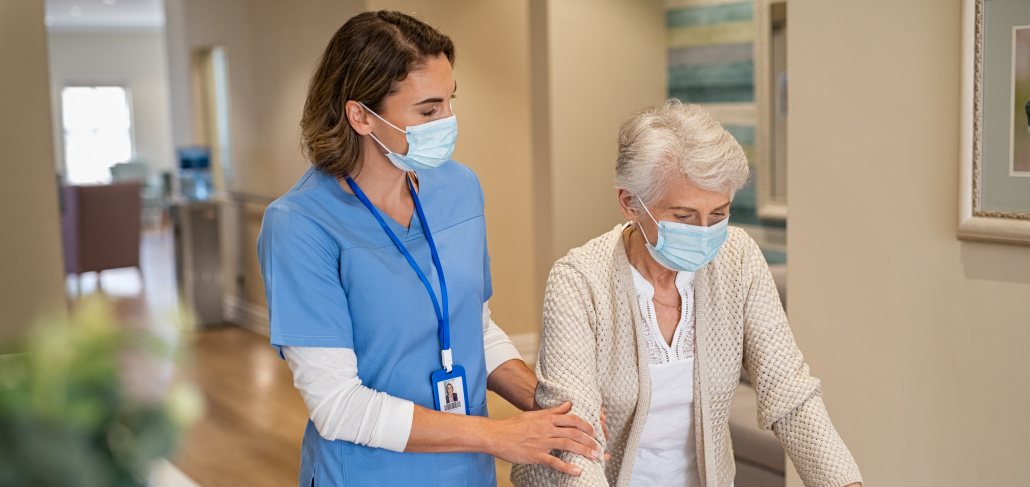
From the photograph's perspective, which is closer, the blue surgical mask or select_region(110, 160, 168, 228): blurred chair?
the blue surgical mask

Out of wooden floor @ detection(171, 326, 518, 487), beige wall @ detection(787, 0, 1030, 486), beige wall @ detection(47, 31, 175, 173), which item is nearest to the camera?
beige wall @ detection(787, 0, 1030, 486)

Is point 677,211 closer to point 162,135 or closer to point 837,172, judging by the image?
point 837,172

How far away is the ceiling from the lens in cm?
1231

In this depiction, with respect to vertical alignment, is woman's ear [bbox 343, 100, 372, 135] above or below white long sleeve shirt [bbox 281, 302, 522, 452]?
above

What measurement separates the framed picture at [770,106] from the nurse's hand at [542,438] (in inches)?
134

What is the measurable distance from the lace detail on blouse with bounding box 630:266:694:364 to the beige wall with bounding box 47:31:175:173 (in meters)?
15.1

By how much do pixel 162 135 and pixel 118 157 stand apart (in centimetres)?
84

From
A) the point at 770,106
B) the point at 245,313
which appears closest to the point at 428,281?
the point at 770,106

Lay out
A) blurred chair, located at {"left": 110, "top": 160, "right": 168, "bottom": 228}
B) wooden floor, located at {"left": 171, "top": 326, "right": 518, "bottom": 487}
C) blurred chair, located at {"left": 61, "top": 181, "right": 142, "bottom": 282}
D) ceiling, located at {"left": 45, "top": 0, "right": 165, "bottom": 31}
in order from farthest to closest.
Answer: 1. blurred chair, located at {"left": 110, "top": 160, "right": 168, "bottom": 228}
2. ceiling, located at {"left": 45, "top": 0, "right": 165, "bottom": 31}
3. blurred chair, located at {"left": 61, "top": 181, "right": 142, "bottom": 282}
4. wooden floor, located at {"left": 171, "top": 326, "right": 518, "bottom": 487}

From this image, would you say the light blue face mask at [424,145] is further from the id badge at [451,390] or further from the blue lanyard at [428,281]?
the id badge at [451,390]

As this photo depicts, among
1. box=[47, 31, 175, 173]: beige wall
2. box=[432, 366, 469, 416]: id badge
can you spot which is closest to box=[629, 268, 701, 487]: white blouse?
box=[432, 366, 469, 416]: id badge

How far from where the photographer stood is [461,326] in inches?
60.7

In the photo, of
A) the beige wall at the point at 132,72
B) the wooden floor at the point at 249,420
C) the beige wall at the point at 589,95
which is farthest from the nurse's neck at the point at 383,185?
the beige wall at the point at 132,72

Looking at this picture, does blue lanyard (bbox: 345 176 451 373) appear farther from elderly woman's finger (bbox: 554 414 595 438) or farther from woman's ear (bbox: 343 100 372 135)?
elderly woman's finger (bbox: 554 414 595 438)
